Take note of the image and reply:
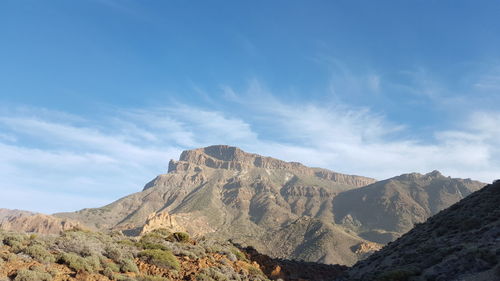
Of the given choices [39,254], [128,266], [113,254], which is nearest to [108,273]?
[128,266]

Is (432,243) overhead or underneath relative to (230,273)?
overhead

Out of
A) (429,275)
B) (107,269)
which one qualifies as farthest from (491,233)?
(107,269)

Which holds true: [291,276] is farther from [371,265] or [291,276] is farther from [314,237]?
[314,237]

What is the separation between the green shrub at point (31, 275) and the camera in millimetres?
12594

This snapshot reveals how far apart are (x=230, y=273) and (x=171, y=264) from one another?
4843 mm

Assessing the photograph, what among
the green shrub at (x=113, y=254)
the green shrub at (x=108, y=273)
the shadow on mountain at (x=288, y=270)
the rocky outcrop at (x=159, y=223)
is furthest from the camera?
the rocky outcrop at (x=159, y=223)

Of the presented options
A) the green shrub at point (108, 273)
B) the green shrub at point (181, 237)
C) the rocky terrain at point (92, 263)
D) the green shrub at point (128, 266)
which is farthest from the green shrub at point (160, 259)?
the green shrub at point (181, 237)

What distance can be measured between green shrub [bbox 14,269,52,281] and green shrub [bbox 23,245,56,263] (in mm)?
2069

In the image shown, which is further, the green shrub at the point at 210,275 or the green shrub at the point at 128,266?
the green shrub at the point at 210,275

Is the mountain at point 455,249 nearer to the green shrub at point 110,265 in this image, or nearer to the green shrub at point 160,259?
the green shrub at point 160,259

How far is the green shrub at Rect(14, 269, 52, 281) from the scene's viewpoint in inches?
496

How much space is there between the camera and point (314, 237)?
128000 millimetres

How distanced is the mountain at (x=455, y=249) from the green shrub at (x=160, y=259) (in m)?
11.2

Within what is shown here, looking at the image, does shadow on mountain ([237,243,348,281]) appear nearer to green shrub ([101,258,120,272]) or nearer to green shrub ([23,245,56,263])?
green shrub ([101,258,120,272])
